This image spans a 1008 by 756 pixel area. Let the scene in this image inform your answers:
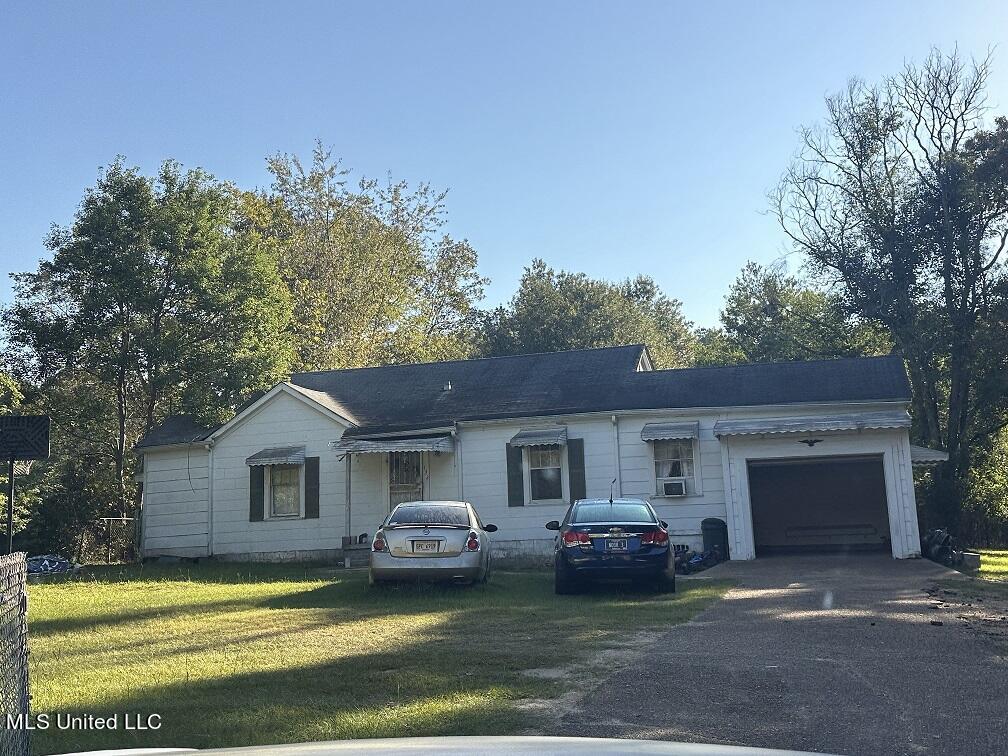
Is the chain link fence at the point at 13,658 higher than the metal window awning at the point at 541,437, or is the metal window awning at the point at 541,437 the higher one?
the metal window awning at the point at 541,437

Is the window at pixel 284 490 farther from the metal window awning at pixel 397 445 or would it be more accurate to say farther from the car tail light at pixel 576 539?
the car tail light at pixel 576 539

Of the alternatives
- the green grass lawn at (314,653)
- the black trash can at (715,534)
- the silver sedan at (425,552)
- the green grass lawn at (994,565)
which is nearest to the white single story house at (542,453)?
the black trash can at (715,534)

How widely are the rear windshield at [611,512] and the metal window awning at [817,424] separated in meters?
5.65

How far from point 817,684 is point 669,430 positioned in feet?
45.8

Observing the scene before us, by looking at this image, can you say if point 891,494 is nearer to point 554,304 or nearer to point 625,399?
point 625,399

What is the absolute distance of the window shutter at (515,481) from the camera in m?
21.8

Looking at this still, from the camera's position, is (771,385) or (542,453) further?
(542,453)

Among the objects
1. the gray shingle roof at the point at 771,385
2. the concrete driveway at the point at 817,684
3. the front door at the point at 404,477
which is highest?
the gray shingle roof at the point at 771,385

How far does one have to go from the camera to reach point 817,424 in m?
19.5

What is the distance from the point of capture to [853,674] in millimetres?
7406

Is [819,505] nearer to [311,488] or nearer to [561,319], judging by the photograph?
[311,488]

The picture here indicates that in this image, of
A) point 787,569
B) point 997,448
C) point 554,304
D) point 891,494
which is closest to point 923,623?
point 787,569

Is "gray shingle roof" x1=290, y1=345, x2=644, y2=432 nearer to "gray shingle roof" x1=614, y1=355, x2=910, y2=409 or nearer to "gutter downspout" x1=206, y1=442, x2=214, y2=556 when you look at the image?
"gray shingle roof" x1=614, y1=355, x2=910, y2=409

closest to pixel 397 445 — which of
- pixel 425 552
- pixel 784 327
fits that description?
pixel 425 552
